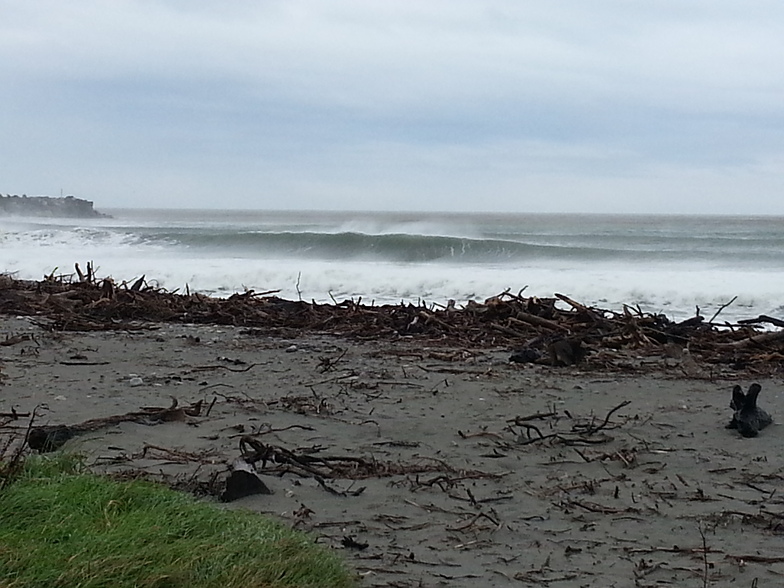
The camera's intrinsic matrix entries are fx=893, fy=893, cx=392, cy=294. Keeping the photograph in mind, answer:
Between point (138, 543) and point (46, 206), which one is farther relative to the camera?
point (46, 206)

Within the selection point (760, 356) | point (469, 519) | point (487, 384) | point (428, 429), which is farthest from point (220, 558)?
point (760, 356)

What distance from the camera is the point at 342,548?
289cm

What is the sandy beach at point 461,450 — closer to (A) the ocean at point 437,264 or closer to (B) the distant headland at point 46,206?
(A) the ocean at point 437,264

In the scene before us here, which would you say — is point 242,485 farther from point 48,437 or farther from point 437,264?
point 437,264

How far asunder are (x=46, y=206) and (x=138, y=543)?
246ft

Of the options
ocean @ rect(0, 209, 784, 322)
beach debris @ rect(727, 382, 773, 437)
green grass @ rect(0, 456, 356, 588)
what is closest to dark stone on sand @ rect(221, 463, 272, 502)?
green grass @ rect(0, 456, 356, 588)

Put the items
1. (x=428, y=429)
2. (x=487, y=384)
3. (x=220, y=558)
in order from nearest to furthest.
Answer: (x=220, y=558) < (x=428, y=429) < (x=487, y=384)

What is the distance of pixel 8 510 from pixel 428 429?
248 centimetres

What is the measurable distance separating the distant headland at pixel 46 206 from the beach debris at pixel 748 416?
67704 mm

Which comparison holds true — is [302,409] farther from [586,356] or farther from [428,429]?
[586,356]

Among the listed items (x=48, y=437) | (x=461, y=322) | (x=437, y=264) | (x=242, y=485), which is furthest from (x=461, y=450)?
(x=437, y=264)

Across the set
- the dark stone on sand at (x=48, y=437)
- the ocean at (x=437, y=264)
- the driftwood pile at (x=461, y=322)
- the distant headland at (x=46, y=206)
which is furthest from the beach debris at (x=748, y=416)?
the distant headland at (x=46, y=206)

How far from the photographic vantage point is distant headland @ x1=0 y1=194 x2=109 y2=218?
68.6m

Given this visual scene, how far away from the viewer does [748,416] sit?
4.70 meters
